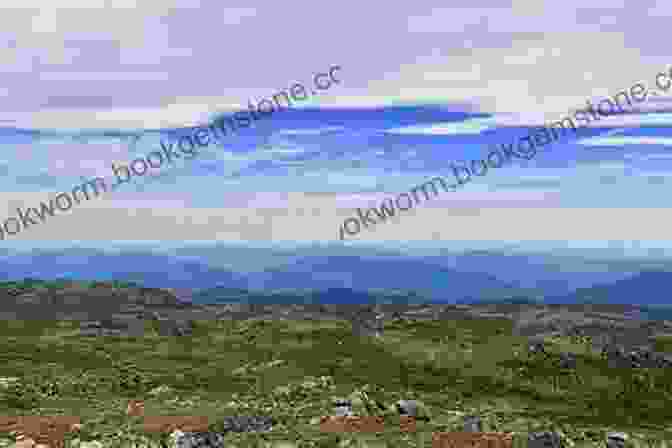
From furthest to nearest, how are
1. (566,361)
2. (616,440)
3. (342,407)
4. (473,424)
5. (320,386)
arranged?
1. (566,361)
2. (320,386)
3. (342,407)
4. (473,424)
5. (616,440)

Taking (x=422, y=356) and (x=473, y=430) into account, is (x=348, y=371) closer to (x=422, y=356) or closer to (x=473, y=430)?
(x=422, y=356)

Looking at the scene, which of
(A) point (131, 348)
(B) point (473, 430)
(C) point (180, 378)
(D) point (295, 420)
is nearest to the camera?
(B) point (473, 430)

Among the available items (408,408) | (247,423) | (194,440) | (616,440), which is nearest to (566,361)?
(408,408)

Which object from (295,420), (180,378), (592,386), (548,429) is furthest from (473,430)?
(592,386)

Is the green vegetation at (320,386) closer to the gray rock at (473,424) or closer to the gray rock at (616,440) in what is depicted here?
the gray rock at (473,424)

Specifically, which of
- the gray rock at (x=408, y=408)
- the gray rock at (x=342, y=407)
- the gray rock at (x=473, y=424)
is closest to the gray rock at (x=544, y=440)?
the gray rock at (x=473, y=424)

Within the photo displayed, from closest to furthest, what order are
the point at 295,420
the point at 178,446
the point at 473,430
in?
1. the point at 178,446
2. the point at 473,430
3. the point at 295,420

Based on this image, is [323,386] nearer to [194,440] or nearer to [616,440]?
[194,440]
